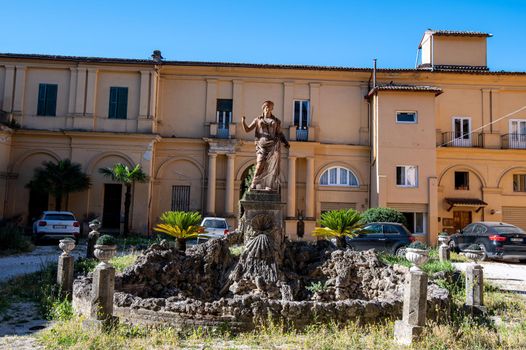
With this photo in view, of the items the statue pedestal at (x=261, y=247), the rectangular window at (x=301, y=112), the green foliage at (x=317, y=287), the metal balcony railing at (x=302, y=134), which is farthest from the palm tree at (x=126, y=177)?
the green foliage at (x=317, y=287)

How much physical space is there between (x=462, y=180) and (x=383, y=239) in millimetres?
12977

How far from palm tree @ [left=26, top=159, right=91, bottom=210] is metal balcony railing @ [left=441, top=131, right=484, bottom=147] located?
20834mm

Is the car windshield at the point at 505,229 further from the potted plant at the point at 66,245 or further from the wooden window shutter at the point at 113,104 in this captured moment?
the wooden window shutter at the point at 113,104

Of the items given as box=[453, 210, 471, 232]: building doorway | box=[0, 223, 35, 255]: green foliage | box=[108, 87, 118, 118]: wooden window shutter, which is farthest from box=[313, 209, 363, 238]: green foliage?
box=[108, 87, 118, 118]: wooden window shutter

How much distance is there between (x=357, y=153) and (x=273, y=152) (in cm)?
1743

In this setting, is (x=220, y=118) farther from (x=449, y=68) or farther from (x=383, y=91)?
(x=449, y=68)

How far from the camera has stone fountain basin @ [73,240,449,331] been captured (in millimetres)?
7172

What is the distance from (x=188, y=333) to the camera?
6.94 m

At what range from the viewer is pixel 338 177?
2742 cm

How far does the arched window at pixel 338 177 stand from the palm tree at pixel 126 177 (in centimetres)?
1039

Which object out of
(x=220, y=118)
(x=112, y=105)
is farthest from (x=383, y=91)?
(x=112, y=105)

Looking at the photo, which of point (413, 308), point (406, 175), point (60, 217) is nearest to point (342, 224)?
point (413, 308)

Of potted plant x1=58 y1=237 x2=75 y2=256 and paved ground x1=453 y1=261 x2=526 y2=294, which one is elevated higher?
potted plant x1=58 y1=237 x2=75 y2=256

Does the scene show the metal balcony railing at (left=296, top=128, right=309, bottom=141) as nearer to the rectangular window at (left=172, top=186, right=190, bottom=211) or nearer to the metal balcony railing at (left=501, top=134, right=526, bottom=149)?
the rectangular window at (left=172, top=186, right=190, bottom=211)
